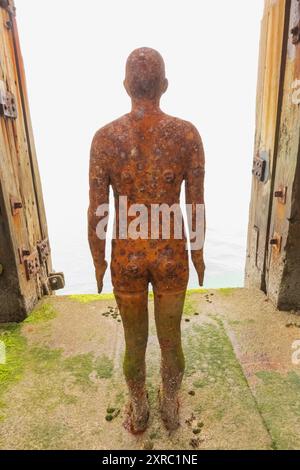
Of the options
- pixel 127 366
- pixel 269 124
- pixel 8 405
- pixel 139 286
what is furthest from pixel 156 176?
pixel 269 124

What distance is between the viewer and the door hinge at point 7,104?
11.4 ft

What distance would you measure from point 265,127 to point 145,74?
8.34ft

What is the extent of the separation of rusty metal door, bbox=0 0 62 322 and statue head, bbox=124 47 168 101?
192 cm

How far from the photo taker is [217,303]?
13.7 feet

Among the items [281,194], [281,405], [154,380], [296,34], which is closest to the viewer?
[281,405]

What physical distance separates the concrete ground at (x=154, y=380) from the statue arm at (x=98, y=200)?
44.8 inches

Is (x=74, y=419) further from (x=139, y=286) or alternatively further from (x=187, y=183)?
(x=187, y=183)

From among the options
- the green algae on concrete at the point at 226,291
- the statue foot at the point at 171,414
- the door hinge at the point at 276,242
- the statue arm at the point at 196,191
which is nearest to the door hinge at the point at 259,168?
the door hinge at the point at 276,242

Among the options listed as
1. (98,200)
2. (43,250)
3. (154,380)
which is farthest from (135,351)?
(43,250)

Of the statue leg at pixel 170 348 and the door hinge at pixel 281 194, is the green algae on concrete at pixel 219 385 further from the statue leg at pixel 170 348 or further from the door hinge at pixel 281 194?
the door hinge at pixel 281 194

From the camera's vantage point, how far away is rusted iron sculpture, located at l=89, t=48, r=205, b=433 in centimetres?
202

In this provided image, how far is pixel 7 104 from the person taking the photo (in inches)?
141

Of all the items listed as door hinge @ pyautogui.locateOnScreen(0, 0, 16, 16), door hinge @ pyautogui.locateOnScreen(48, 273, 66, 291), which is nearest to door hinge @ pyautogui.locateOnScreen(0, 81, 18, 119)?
door hinge @ pyautogui.locateOnScreen(0, 0, 16, 16)

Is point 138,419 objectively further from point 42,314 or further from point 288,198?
point 288,198
